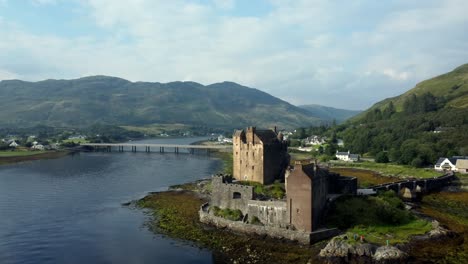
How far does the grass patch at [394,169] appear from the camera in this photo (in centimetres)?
9875

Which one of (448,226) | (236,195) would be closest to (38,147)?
(236,195)

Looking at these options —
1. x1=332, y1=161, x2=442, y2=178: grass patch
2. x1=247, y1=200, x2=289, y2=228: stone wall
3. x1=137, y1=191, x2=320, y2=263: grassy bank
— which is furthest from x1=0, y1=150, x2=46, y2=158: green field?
x1=247, y1=200, x2=289, y2=228: stone wall

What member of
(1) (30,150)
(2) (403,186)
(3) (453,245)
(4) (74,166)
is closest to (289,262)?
(3) (453,245)

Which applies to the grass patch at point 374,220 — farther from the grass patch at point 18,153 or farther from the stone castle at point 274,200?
the grass patch at point 18,153

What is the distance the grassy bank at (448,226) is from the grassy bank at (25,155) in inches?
4902

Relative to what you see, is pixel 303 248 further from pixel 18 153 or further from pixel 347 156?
pixel 18 153

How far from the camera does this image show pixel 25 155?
149875mm

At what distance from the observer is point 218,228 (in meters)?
54.9

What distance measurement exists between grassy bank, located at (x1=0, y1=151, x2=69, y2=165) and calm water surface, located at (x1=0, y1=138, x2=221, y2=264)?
18.4 meters

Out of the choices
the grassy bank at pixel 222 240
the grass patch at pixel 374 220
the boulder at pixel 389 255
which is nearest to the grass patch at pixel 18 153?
the grassy bank at pixel 222 240

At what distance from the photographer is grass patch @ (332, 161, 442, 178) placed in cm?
9875

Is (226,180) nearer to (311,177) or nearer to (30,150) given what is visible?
(311,177)

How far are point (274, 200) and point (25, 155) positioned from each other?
4968 inches

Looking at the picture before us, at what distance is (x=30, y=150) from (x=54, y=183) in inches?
3194
